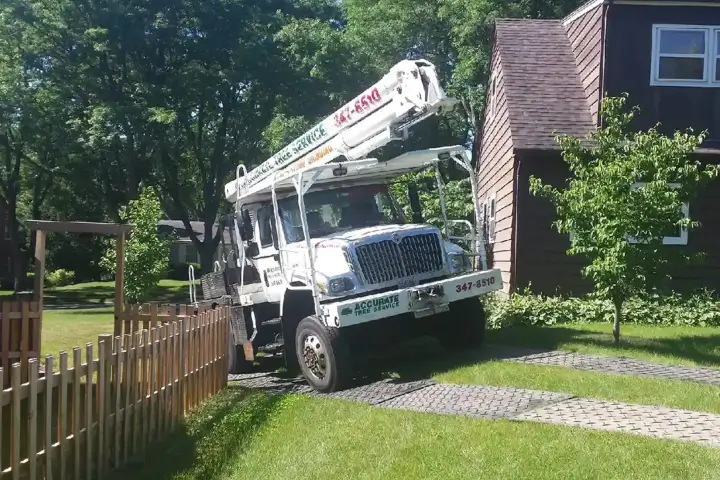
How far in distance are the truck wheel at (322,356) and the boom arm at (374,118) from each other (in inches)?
83.8

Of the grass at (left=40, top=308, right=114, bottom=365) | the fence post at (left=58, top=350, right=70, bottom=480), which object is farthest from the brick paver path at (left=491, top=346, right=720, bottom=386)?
the grass at (left=40, top=308, right=114, bottom=365)

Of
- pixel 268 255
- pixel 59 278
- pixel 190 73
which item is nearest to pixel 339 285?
pixel 268 255

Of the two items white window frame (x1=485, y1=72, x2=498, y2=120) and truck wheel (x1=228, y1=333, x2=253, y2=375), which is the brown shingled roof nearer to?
white window frame (x1=485, y1=72, x2=498, y2=120)

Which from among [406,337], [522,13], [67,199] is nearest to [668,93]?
[406,337]

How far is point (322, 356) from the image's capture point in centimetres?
941

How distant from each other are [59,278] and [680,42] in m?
36.7

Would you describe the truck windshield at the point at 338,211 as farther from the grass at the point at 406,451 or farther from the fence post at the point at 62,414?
the fence post at the point at 62,414

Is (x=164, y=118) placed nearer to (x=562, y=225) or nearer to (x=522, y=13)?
(x=522, y=13)

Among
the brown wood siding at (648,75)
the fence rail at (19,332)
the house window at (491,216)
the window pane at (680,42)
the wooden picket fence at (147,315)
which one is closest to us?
the wooden picket fence at (147,315)

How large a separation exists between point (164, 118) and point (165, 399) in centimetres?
2057

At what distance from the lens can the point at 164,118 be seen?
26.9 metres

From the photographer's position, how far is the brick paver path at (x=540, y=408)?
695cm

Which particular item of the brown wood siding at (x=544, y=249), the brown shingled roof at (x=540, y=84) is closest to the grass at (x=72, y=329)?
the brown wood siding at (x=544, y=249)

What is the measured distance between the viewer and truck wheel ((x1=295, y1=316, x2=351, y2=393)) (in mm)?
9266
